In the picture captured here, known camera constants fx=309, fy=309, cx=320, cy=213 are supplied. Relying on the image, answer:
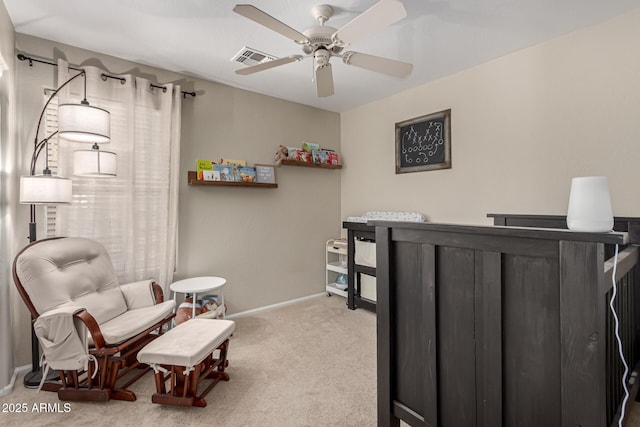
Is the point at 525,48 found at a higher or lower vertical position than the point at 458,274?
higher

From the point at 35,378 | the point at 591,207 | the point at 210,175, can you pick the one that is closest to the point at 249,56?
the point at 210,175

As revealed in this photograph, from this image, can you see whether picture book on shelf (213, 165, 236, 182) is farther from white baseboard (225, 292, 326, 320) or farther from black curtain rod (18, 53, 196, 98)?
white baseboard (225, 292, 326, 320)

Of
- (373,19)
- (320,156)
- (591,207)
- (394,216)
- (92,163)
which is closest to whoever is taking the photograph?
(591,207)

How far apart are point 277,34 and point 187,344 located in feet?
7.43

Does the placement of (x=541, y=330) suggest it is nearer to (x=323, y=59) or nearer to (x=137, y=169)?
(x=323, y=59)

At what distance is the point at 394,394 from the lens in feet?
4.40

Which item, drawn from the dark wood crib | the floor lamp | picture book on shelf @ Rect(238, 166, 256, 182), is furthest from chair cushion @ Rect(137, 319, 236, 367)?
picture book on shelf @ Rect(238, 166, 256, 182)

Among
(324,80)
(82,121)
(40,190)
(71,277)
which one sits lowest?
(71,277)

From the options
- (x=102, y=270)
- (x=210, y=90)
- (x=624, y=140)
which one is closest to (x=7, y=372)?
(x=102, y=270)

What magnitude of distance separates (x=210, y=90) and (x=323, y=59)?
1.73m

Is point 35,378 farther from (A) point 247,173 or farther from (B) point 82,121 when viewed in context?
(A) point 247,173

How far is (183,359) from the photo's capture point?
68.9 inches

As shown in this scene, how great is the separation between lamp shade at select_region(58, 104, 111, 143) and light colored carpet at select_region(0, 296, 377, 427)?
172 centimetres

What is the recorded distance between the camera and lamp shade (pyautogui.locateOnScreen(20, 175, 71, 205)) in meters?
1.97
